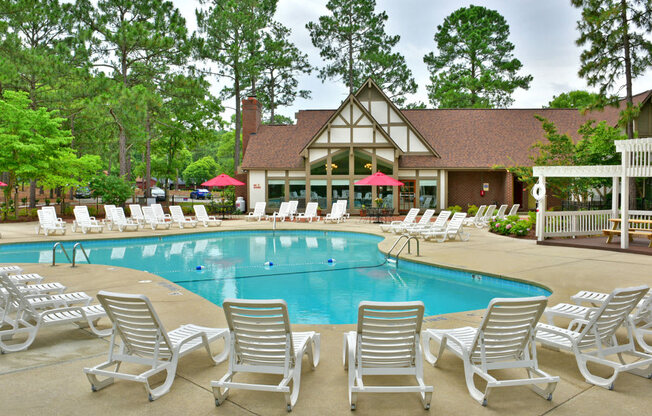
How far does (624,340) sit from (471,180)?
2271 centimetres

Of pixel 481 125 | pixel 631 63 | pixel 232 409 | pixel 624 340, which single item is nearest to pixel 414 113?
pixel 481 125

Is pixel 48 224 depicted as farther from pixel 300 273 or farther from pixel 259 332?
pixel 259 332

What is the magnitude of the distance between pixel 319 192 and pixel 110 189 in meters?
11.0

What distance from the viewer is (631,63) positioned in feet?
66.6

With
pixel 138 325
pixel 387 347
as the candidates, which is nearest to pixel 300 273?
pixel 138 325

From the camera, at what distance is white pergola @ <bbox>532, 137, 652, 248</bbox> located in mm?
11984

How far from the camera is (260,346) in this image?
3.63 m

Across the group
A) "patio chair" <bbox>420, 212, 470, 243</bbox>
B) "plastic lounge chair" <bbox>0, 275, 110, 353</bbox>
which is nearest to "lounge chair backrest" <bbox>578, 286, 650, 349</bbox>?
"plastic lounge chair" <bbox>0, 275, 110, 353</bbox>

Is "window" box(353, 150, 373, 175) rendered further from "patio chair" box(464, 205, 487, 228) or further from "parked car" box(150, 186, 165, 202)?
"parked car" box(150, 186, 165, 202)

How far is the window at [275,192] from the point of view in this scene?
26.7m

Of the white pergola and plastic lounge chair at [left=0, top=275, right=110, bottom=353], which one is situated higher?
the white pergola

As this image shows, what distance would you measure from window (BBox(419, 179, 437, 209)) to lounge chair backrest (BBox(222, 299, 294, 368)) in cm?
2327

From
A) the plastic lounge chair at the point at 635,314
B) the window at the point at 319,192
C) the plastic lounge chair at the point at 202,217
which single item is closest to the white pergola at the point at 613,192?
the plastic lounge chair at the point at 635,314

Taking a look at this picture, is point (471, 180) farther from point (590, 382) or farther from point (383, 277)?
point (590, 382)
